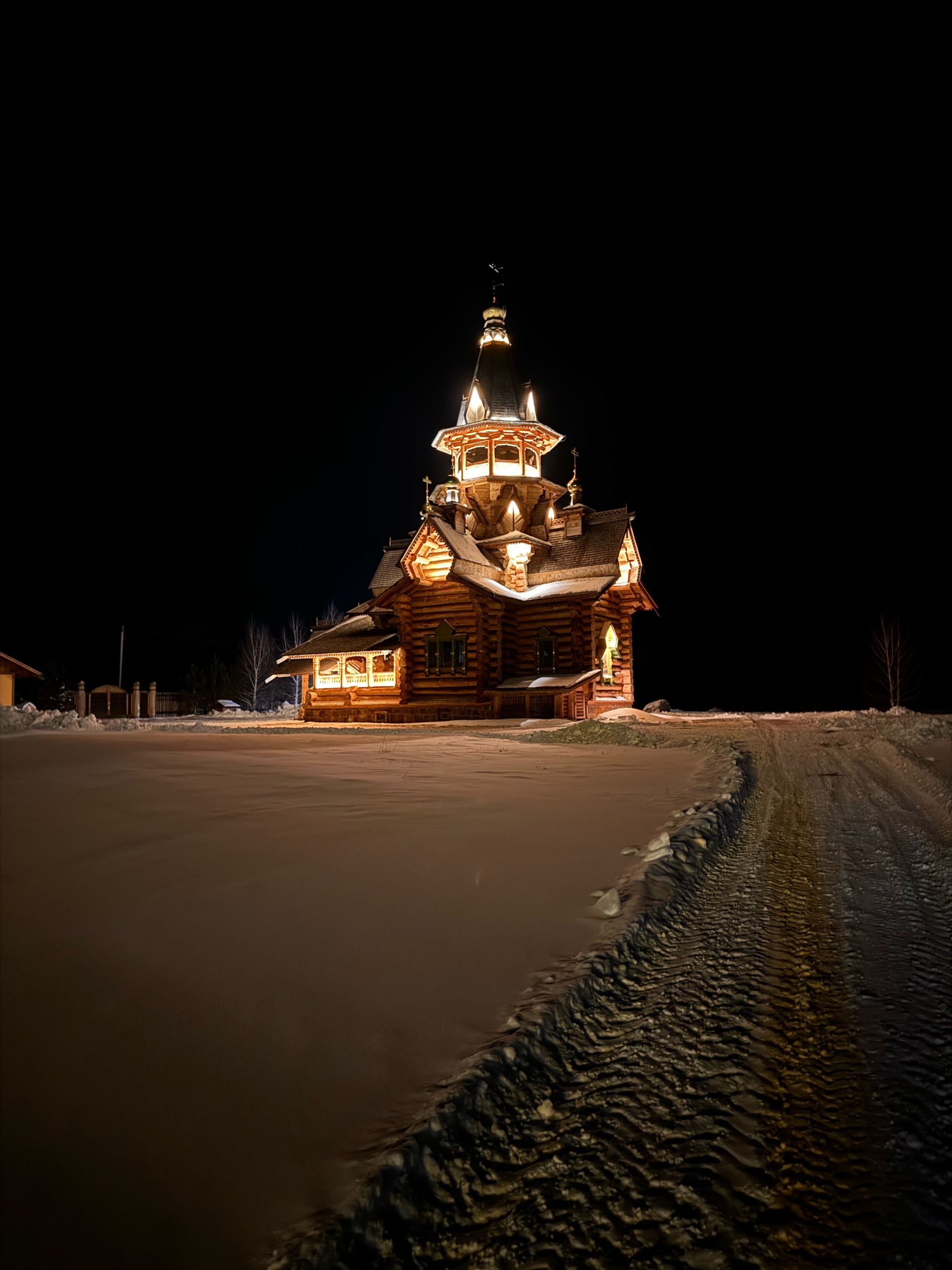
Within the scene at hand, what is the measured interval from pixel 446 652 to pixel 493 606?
2.85 metres

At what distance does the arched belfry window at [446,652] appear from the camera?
1043 inches

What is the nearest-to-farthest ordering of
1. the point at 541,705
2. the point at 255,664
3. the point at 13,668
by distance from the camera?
the point at 541,705, the point at 13,668, the point at 255,664

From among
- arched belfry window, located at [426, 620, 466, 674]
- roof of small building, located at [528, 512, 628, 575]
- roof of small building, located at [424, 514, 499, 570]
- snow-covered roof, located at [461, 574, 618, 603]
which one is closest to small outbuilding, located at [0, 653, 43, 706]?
arched belfry window, located at [426, 620, 466, 674]

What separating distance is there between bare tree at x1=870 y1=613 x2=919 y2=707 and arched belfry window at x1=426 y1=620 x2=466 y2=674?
22.8 metres

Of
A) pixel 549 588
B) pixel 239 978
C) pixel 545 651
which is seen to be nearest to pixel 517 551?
pixel 549 588

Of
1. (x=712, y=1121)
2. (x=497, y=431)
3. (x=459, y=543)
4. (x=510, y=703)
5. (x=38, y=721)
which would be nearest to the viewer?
(x=712, y=1121)

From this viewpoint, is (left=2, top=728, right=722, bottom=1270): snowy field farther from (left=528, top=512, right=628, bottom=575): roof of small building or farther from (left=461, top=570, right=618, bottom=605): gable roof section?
(left=528, top=512, right=628, bottom=575): roof of small building

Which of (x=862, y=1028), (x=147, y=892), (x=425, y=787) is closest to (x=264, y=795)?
(x=425, y=787)

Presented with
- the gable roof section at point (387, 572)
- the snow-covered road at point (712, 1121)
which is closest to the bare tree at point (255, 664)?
the gable roof section at point (387, 572)

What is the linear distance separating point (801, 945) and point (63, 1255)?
3608 millimetres

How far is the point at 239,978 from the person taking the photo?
3072 mm

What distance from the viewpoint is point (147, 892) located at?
13.4 feet

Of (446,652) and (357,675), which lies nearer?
(446,652)

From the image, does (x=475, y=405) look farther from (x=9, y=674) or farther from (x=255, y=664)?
(x=255, y=664)
